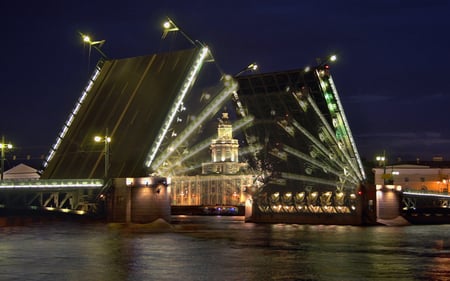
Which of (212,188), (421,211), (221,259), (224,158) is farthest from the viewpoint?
(224,158)

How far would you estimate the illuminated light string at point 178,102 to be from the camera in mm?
60312

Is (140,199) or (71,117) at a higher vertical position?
(71,117)

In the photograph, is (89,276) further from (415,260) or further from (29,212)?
(29,212)

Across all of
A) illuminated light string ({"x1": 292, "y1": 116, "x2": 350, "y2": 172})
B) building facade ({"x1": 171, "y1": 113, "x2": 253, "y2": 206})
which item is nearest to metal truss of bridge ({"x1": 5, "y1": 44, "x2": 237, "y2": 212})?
illuminated light string ({"x1": 292, "y1": 116, "x2": 350, "y2": 172})

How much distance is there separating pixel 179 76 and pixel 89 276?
135 feet

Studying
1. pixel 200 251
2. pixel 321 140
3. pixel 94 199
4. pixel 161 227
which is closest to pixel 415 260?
pixel 200 251

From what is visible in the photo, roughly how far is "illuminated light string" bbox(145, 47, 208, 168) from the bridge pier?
1.79m

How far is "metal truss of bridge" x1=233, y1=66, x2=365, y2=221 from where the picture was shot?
195 ft

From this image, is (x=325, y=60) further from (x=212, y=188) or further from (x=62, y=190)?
(x=212, y=188)

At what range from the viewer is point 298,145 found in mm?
65688

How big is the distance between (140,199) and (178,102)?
29.2 ft

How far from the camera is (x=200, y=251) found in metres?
31.9

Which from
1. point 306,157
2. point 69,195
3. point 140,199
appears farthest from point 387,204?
point 69,195

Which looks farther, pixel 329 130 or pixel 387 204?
pixel 387 204
